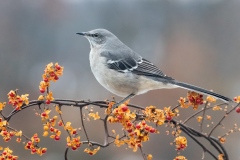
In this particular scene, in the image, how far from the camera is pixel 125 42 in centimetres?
1258

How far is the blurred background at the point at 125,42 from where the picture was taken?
8.88 metres

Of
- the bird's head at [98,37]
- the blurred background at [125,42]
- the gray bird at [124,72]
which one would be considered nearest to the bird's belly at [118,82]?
the gray bird at [124,72]

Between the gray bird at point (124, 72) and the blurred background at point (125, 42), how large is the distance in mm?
4700

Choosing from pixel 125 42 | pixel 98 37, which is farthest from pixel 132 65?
pixel 125 42

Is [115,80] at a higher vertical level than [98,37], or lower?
lower

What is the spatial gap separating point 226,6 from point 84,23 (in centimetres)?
431

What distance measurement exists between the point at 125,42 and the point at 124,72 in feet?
31.2

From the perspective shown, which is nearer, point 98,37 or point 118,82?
point 118,82

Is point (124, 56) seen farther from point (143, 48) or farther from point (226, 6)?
point (226, 6)

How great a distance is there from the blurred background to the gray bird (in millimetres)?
4700

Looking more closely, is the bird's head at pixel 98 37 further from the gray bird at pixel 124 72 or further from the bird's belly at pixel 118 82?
the bird's belly at pixel 118 82

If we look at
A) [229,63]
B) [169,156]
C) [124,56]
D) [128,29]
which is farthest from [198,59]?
[124,56]

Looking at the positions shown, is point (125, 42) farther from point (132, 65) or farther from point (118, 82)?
point (118, 82)

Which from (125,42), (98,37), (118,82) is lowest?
(125,42)
